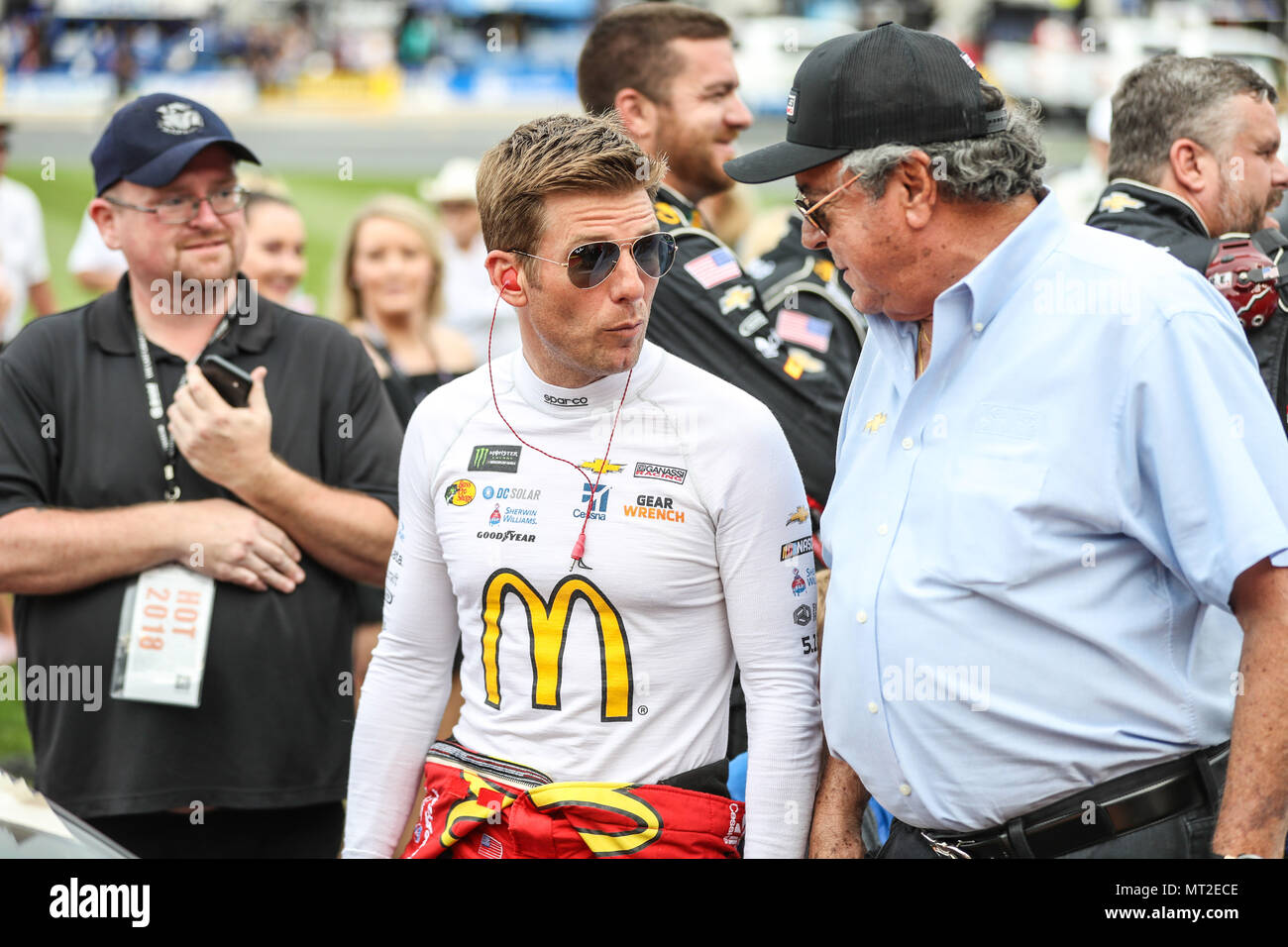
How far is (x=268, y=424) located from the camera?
11.1 ft

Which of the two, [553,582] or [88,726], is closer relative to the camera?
[553,582]

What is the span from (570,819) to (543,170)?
1152mm

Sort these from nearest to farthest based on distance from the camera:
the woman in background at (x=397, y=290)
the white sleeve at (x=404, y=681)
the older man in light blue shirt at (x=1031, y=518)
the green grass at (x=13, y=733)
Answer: the older man in light blue shirt at (x=1031, y=518) → the white sleeve at (x=404, y=681) → the woman in background at (x=397, y=290) → the green grass at (x=13, y=733)

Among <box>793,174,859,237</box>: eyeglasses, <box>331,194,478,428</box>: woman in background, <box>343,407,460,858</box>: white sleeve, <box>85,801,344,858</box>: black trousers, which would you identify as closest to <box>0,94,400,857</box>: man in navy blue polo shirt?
<box>85,801,344,858</box>: black trousers

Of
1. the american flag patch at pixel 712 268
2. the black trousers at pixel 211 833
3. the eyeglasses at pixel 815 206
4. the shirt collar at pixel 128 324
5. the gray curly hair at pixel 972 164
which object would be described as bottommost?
the black trousers at pixel 211 833

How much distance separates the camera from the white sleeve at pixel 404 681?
276 cm

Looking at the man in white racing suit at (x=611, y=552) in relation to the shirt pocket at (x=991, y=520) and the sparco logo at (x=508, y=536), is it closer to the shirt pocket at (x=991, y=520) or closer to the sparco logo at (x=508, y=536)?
the sparco logo at (x=508, y=536)

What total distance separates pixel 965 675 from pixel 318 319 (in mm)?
2108

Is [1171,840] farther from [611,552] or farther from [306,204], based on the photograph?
[306,204]

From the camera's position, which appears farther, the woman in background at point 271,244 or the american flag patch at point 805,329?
the woman in background at point 271,244

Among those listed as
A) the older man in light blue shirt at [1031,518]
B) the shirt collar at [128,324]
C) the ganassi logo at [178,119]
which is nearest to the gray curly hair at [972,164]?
the older man in light blue shirt at [1031,518]
